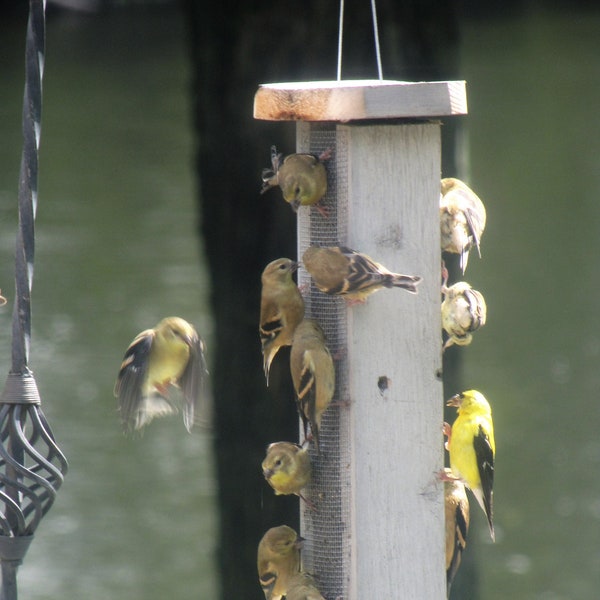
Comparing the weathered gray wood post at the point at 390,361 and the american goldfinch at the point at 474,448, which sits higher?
the weathered gray wood post at the point at 390,361

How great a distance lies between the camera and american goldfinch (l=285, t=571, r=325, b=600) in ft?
8.95

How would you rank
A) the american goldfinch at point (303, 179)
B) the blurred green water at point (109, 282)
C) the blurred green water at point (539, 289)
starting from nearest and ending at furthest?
1. the american goldfinch at point (303, 179)
2. the blurred green water at point (539, 289)
3. the blurred green water at point (109, 282)

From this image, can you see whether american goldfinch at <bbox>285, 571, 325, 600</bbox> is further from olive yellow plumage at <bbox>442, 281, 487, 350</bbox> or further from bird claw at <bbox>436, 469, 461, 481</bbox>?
olive yellow plumage at <bbox>442, 281, 487, 350</bbox>

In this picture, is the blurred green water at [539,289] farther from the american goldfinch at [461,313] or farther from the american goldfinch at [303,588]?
the american goldfinch at [303,588]

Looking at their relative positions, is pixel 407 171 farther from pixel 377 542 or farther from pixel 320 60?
pixel 320 60

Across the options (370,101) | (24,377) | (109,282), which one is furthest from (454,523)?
(109,282)

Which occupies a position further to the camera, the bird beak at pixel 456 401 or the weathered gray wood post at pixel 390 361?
the bird beak at pixel 456 401

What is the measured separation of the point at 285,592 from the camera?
2916mm

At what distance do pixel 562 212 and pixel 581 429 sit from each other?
122cm

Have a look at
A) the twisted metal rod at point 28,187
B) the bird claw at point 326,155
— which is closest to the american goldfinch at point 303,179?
the bird claw at point 326,155

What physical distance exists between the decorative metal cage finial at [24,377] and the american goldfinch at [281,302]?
780 mm

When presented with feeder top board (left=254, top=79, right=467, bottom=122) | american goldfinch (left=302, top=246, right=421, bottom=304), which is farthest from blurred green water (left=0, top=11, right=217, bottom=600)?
feeder top board (left=254, top=79, right=467, bottom=122)

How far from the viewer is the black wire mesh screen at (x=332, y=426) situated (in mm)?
2756

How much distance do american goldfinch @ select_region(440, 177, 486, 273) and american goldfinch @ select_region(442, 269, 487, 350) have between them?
19 centimetres
